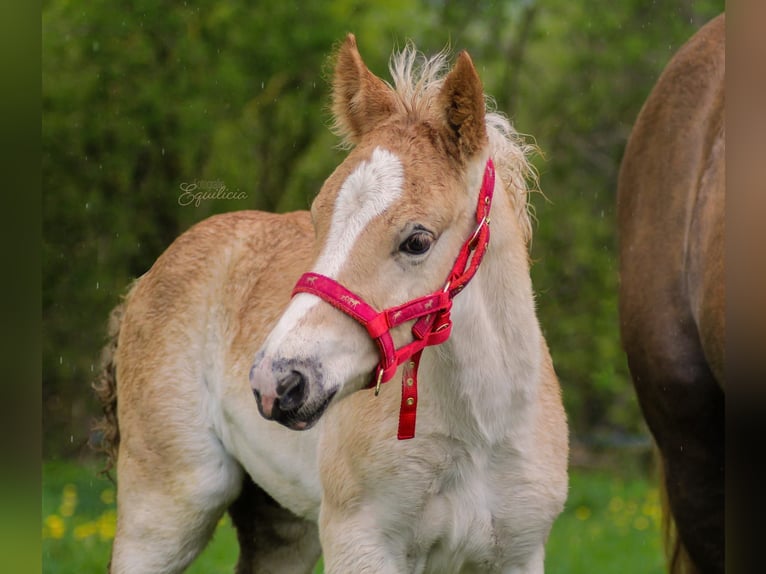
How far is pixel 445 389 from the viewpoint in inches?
106

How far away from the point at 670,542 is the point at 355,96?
2.00m

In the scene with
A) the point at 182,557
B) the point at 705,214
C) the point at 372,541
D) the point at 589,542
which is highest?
the point at 705,214

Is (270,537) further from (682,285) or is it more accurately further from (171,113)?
(171,113)

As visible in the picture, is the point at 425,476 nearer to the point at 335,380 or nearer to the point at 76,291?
the point at 335,380

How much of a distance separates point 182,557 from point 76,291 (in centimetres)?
383

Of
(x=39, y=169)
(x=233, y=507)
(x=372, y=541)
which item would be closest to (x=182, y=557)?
(x=233, y=507)

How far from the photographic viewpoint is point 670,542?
3.77 meters

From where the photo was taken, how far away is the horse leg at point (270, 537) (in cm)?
366

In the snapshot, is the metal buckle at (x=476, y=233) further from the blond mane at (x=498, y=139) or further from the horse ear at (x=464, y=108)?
the blond mane at (x=498, y=139)

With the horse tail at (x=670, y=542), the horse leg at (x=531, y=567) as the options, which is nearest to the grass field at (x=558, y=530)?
the horse tail at (x=670, y=542)

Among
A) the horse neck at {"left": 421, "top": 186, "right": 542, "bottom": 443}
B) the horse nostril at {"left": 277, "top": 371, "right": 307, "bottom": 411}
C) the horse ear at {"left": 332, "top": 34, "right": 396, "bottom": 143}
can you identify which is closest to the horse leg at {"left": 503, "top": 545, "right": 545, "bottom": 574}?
the horse neck at {"left": 421, "top": 186, "right": 542, "bottom": 443}

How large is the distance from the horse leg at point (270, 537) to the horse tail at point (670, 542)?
1.16 metres

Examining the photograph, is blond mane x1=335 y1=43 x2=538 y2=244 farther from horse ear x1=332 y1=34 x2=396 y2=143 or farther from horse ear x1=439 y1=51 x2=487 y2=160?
horse ear x1=439 y1=51 x2=487 y2=160

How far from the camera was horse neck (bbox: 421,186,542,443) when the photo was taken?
2652 mm
